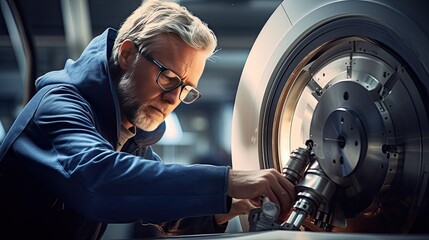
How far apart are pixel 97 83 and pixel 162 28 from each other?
18 cm

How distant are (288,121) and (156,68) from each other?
0.26 metres

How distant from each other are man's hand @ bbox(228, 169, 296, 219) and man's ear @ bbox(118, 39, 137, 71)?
43cm

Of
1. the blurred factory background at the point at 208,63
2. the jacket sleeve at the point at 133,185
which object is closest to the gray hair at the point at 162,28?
the jacket sleeve at the point at 133,185

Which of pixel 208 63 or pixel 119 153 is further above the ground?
pixel 119 153

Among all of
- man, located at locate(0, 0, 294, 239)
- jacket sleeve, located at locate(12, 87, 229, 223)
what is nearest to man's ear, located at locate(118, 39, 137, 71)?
man, located at locate(0, 0, 294, 239)

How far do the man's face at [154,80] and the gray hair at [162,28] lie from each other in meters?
0.01

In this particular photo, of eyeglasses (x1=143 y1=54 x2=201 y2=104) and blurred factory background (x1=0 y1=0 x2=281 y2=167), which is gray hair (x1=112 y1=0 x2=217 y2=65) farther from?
blurred factory background (x1=0 y1=0 x2=281 y2=167)

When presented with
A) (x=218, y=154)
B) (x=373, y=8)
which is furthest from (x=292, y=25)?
(x=218, y=154)

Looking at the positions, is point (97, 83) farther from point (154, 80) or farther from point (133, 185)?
point (133, 185)

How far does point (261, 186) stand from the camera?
788 millimetres

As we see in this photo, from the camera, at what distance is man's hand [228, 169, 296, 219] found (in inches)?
30.9

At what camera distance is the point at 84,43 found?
6.21ft

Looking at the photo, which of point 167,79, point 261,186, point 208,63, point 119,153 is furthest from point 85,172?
point 208,63

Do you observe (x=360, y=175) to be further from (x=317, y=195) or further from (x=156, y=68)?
(x=156, y=68)
